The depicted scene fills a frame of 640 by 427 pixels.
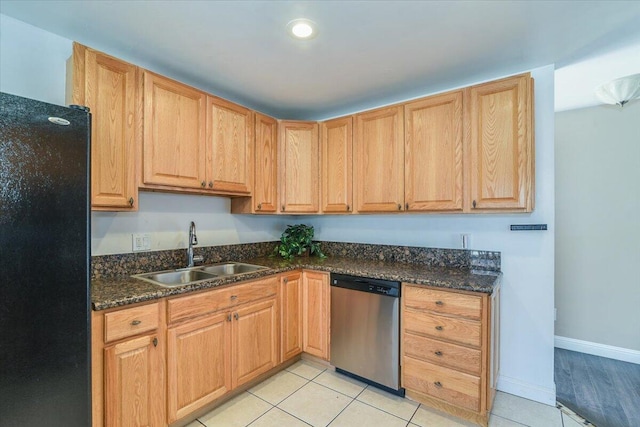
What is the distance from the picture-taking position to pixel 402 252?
2680 mm

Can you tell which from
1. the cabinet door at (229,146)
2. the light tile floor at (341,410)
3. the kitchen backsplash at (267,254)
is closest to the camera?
the light tile floor at (341,410)

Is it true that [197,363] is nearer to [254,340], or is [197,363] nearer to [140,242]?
[254,340]

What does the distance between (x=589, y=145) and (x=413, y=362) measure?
2.61 metres

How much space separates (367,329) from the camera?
2.22m

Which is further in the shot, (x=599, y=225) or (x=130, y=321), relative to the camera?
(x=599, y=225)

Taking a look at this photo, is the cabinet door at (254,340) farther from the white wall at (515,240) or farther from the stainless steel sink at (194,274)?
the white wall at (515,240)

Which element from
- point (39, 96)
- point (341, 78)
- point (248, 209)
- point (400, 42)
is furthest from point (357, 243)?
point (39, 96)

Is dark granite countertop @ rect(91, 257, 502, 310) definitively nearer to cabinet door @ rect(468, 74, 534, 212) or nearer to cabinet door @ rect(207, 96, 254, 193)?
cabinet door @ rect(468, 74, 534, 212)

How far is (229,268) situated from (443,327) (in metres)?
1.73

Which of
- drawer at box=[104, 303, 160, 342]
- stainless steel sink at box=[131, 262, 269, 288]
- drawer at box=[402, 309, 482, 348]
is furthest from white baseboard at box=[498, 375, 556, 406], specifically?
drawer at box=[104, 303, 160, 342]

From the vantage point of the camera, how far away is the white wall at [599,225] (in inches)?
103

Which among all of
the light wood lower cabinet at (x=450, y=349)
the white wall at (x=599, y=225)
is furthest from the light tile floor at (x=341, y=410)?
the white wall at (x=599, y=225)

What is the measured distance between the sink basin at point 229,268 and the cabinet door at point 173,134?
0.69 meters

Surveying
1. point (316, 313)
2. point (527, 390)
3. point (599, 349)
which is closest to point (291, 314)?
point (316, 313)
